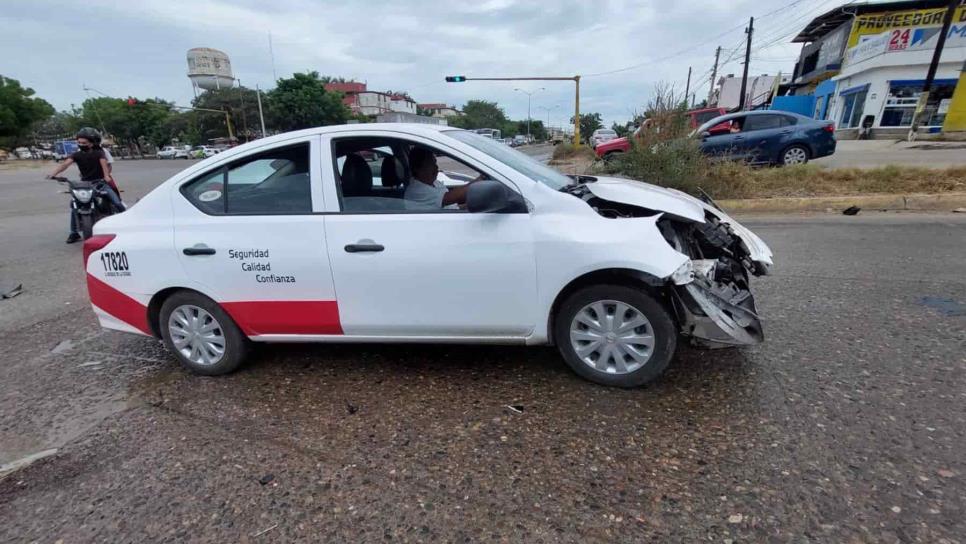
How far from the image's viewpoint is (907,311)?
12.8 ft

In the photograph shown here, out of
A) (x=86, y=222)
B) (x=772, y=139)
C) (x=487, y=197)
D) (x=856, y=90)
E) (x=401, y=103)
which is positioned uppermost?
(x=401, y=103)

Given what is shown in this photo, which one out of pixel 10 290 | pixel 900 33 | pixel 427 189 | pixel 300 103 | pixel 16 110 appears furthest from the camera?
pixel 300 103

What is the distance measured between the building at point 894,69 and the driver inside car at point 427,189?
28555 millimetres

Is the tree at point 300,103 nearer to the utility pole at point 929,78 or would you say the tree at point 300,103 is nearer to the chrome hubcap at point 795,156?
the utility pole at point 929,78

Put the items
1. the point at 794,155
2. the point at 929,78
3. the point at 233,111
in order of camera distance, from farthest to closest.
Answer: the point at 233,111
the point at 929,78
the point at 794,155

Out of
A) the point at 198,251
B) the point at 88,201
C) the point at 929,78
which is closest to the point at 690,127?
the point at 198,251

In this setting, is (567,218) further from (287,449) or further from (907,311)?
(907,311)

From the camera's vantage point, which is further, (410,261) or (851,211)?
(851,211)

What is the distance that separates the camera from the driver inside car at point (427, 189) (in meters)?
3.04

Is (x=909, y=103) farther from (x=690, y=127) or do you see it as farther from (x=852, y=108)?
(x=690, y=127)

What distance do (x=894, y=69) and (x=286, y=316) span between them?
3196 cm

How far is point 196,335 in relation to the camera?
335 centimetres

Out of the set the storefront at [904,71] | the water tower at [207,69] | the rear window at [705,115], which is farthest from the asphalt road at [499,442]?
the water tower at [207,69]

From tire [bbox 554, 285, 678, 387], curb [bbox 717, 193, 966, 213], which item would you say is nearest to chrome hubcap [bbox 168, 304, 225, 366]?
tire [bbox 554, 285, 678, 387]
